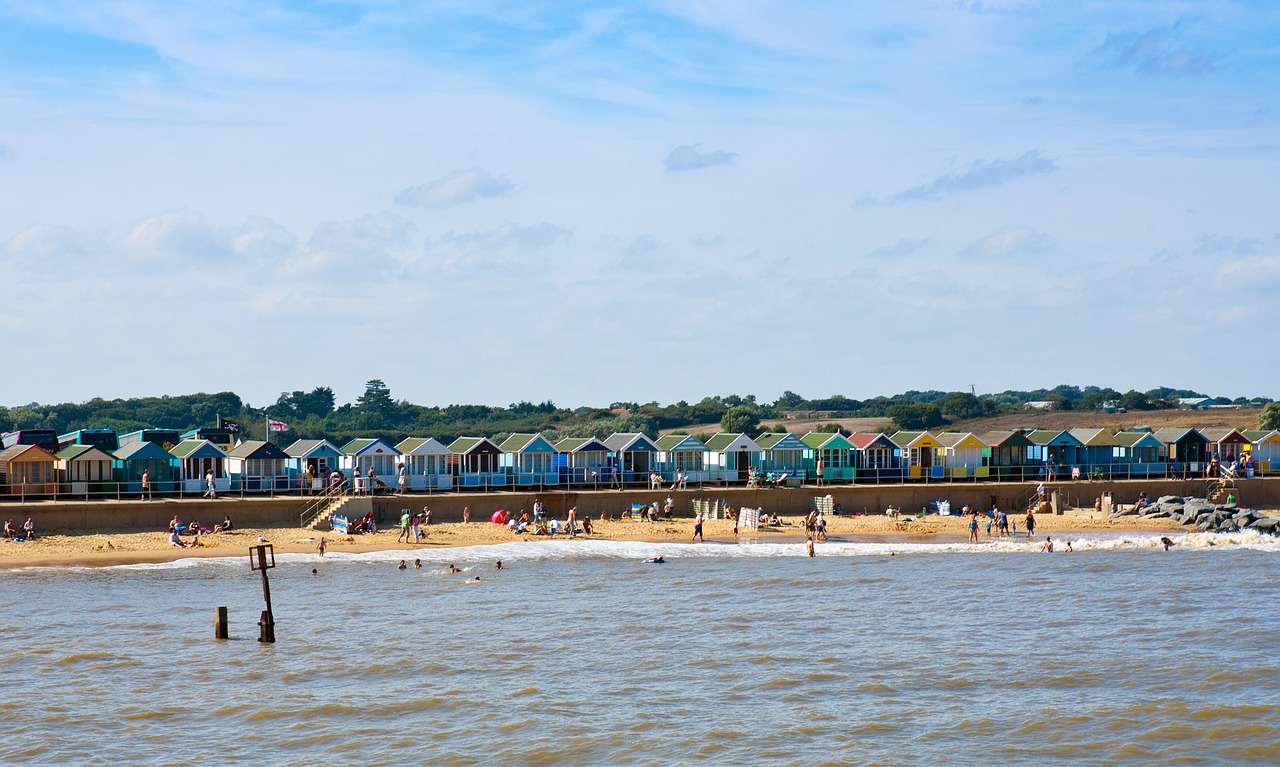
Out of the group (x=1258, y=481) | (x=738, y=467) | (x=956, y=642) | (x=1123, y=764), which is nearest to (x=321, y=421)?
(x=738, y=467)

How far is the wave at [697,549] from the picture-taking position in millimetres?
40781

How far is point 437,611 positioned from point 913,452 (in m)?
34.5

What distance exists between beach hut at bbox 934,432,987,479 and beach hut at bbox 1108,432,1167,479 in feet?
23.5

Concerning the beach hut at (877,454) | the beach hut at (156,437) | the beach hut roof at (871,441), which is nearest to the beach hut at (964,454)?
the beach hut at (877,454)

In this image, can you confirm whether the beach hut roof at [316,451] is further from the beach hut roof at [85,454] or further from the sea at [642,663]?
the sea at [642,663]

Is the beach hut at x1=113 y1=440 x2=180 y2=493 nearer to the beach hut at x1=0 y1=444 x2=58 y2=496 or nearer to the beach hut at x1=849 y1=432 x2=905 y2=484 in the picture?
the beach hut at x1=0 y1=444 x2=58 y2=496

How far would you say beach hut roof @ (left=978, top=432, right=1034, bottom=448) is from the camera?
2431 inches

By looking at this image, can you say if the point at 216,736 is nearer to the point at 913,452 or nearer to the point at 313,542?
the point at 313,542

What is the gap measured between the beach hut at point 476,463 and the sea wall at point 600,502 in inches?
83.5

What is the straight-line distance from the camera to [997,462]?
61656 millimetres

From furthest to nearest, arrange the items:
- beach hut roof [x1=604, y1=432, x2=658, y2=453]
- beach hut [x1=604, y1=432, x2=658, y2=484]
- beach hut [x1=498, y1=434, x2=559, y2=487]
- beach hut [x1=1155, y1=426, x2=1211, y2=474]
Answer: beach hut [x1=1155, y1=426, x2=1211, y2=474] → beach hut roof [x1=604, y1=432, x2=658, y2=453] → beach hut [x1=604, y1=432, x2=658, y2=484] → beach hut [x1=498, y1=434, x2=559, y2=487]

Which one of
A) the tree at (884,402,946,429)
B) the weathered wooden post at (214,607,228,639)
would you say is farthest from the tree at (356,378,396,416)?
the weathered wooden post at (214,607,228,639)

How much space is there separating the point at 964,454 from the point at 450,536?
27650 mm

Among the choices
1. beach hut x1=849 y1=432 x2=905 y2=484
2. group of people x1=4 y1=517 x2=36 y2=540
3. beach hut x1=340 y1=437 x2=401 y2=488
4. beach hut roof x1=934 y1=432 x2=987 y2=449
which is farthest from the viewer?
beach hut roof x1=934 y1=432 x2=987 y2=449
